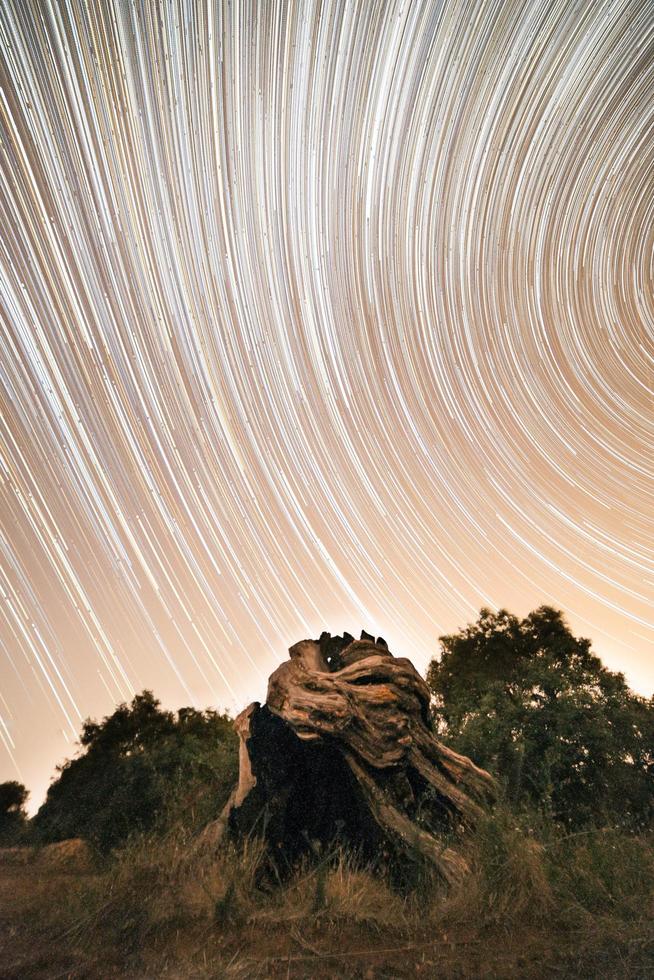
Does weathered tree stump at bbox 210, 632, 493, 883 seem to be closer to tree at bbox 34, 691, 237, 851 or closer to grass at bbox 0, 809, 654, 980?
grass at bbox 0, 809, 654, 980

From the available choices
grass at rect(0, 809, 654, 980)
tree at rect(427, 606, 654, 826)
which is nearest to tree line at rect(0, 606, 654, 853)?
tree at rect(427, 606, 654, 826)

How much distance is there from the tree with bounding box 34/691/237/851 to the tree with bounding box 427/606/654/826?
6.56 metres

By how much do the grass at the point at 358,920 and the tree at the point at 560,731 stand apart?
12.9 feet

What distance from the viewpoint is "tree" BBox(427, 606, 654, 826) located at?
11.3 metres

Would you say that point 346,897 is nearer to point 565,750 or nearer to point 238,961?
point 238,961

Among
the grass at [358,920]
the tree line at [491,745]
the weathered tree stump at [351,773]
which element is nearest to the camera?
the grass at [358,920]

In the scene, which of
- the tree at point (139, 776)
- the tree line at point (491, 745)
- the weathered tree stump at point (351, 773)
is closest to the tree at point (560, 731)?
the tree line at point (491, 745)

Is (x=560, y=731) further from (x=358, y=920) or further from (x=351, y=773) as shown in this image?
(x=358, y=920)

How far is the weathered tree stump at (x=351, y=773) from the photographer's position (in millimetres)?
6488

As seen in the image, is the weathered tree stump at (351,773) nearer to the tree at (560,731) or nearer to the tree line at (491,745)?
the tree line at (491,745)

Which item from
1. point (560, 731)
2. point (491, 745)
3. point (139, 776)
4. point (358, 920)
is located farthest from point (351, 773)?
point (139, 776)

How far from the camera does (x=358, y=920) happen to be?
444cm

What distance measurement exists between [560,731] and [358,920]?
1052 centimetres

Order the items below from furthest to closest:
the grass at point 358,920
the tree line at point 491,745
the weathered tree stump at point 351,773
Result: the tree line at point 491,745 < the weathered tree stump at point 351,773 < the grass at point 358,920
